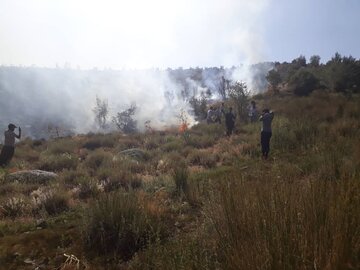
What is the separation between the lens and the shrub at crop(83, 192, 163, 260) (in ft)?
15.6

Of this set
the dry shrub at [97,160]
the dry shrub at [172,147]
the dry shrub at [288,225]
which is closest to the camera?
the dry shrub at [288,225]

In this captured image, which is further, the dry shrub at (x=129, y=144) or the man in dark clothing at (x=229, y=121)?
the dry shrub at (x=129, y=144)

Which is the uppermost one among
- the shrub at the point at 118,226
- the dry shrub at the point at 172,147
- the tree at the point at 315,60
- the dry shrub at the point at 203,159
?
the tree at the point at 315,60

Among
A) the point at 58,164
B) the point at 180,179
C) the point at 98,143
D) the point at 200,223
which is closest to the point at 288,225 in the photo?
the point at 200,223

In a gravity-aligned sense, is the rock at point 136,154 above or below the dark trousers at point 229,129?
below

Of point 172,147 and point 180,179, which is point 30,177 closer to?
point 180,179

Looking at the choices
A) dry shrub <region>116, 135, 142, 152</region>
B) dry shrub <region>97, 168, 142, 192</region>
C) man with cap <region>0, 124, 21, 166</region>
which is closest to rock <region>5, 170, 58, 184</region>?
dry shrub <region>97, 168, 142, 192</region>

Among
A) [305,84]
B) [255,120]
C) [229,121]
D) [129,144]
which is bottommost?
[129,144]

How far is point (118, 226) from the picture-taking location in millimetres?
4992

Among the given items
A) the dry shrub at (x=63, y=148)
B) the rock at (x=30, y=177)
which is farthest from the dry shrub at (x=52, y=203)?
the dry shrub at (x=63, y=148)

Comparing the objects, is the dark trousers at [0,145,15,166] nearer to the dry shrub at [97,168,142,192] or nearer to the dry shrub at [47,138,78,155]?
the dry shrub at [47,138,78,155]

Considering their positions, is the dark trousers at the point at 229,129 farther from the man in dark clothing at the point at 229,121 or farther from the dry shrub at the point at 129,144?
the dry shrub at the point at 129,144

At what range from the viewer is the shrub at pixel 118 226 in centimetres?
476

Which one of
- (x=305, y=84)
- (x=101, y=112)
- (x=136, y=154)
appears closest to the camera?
(x=136, y=154)
